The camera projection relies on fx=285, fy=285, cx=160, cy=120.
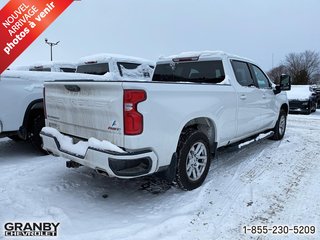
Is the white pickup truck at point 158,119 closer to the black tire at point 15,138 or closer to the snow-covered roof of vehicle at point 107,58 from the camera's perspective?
the black tire at point 15,138

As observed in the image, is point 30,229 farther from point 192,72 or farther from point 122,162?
point 192,72

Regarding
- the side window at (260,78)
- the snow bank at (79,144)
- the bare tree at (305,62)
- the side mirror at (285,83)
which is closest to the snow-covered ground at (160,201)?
the snow bank at (79,144)

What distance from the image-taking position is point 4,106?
4648mm

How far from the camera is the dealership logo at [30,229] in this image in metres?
2.86

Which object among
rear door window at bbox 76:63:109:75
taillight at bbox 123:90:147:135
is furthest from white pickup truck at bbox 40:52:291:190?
rear door window at bbox 76:63:109:75

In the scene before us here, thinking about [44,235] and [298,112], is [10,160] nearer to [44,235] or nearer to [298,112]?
[44,235]

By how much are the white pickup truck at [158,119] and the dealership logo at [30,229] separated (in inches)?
29.4

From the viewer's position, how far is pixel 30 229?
2947mm

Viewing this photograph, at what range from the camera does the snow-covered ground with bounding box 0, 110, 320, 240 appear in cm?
296

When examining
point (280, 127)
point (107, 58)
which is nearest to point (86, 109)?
point (107, 58)

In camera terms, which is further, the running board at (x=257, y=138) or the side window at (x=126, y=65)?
the side window at (x=126, y=65)

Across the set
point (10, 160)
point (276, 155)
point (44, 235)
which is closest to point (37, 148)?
point (10, 160)

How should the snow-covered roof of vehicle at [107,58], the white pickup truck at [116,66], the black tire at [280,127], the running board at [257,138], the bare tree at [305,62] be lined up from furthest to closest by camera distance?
1. the bare tree at [305,62]
2. the snow-covered roof of vehicle at [107,58]
3. the white pickup truck at [116,66]
4. the black tire at [280,127]
5. the running board at [257,138]

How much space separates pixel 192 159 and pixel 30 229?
2.08 metres
